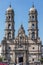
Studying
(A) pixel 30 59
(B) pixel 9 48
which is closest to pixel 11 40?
(B) pixel 9 48

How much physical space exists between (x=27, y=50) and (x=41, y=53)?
298 cm

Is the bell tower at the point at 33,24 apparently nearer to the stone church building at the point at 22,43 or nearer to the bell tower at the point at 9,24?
the stone church building at the point at 22,43

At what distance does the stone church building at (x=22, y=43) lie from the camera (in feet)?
199

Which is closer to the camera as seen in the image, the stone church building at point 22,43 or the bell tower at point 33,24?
the stone church building at point 22,43

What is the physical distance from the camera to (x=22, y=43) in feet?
201

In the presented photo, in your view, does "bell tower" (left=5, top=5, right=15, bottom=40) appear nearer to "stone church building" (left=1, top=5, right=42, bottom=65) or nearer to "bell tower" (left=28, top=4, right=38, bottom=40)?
"stone church building" (left=1, top=5, right=42, bottom=65)

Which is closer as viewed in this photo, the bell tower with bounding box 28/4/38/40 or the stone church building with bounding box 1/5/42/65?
the stone church building with bounding box 1/5/42/65

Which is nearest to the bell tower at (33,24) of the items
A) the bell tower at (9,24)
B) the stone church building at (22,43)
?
the stone church building at (22,43)

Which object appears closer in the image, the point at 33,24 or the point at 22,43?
the point at 22,43

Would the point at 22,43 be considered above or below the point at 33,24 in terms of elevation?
below

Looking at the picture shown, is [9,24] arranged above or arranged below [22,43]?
above

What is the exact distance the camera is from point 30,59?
60.5 metres

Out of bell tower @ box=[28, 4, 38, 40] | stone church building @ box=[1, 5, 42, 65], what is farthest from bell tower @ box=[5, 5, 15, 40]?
bell tower @ box=[28, 4, 38, 40]

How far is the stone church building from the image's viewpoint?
6055cm
